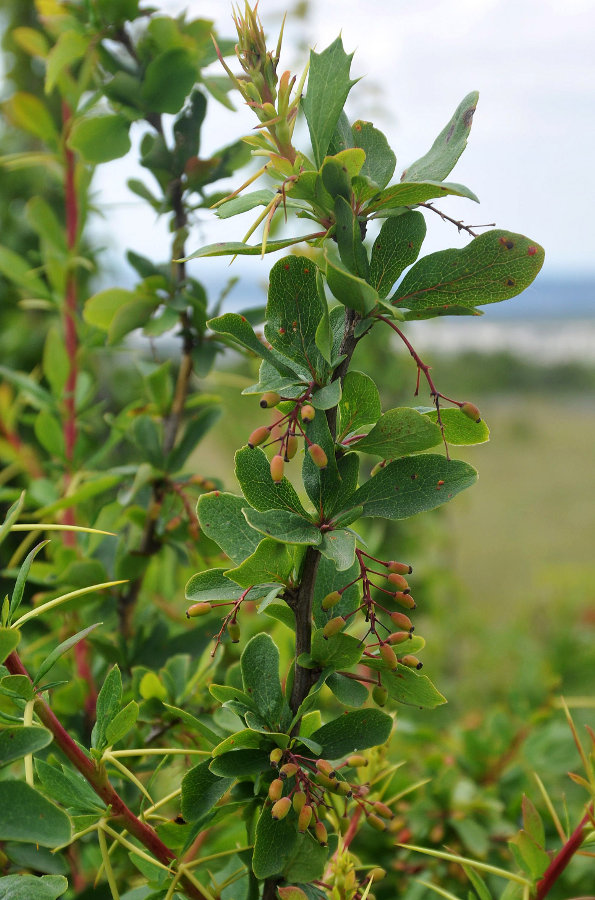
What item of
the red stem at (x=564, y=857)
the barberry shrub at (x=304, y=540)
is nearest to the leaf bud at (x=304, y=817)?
the barberry shrub at (x=304, y=540)

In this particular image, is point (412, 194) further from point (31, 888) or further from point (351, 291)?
point (31, 888)

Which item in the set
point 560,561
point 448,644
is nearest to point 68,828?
point 448,644

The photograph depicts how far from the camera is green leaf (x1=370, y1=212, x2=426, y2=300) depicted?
23 cm

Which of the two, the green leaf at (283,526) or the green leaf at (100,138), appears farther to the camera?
the green leaf at (100,138)

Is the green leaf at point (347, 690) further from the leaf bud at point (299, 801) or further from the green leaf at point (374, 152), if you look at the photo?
the green leaf at point (374, 152)

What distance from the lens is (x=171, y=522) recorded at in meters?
0.40

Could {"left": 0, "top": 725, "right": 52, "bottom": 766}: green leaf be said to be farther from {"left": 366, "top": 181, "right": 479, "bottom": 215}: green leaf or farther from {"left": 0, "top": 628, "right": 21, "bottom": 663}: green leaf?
{"left": 366, "top": 181, "right": 479, "bottom": 215}: green leaf

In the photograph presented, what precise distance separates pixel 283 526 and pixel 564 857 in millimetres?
157

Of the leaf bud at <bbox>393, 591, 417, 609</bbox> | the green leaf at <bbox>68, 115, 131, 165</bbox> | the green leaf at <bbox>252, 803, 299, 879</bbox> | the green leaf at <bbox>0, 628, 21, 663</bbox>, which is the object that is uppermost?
the green leaf at <bbox>68, 115, 131, 165</bbox>

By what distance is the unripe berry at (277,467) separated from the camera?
22 cm

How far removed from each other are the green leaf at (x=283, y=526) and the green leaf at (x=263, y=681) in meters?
0.05

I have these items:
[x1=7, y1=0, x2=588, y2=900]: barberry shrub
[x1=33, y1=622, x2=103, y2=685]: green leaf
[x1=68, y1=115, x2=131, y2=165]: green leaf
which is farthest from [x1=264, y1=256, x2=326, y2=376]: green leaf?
[x1=68, y1=115, x2=131, y2=165]: green leaf

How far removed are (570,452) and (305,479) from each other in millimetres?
3201

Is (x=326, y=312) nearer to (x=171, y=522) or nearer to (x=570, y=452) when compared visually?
(x=171, y=522)
